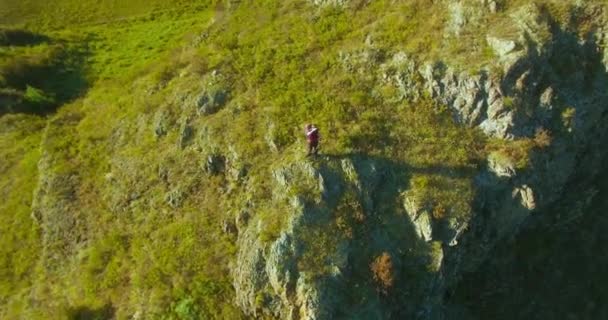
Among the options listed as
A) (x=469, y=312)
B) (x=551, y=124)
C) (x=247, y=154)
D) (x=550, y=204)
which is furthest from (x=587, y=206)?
(x=247, y=154)

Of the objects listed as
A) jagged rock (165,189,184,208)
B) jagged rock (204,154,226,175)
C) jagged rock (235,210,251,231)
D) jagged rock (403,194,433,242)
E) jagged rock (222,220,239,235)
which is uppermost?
jagged rock (204,154,226,175)

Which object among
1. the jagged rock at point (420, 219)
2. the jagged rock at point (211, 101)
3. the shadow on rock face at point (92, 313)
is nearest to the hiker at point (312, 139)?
the jagged rock at point (420, 219)

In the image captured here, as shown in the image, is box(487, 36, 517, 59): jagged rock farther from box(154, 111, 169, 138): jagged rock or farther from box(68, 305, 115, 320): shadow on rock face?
box(68, 305, 115, 320): shadow on rock face

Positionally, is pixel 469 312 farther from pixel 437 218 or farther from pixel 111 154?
pixel 111 154

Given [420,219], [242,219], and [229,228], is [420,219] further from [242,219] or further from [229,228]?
[229,228]

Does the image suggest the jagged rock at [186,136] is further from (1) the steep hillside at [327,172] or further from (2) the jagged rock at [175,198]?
(2) the jagged rock at [175,198]

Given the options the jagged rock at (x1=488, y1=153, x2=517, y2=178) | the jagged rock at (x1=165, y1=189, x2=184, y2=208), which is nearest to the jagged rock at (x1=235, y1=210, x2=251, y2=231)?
the jagged rock at (x1=165, y1=189, x2=184, y2=208)
